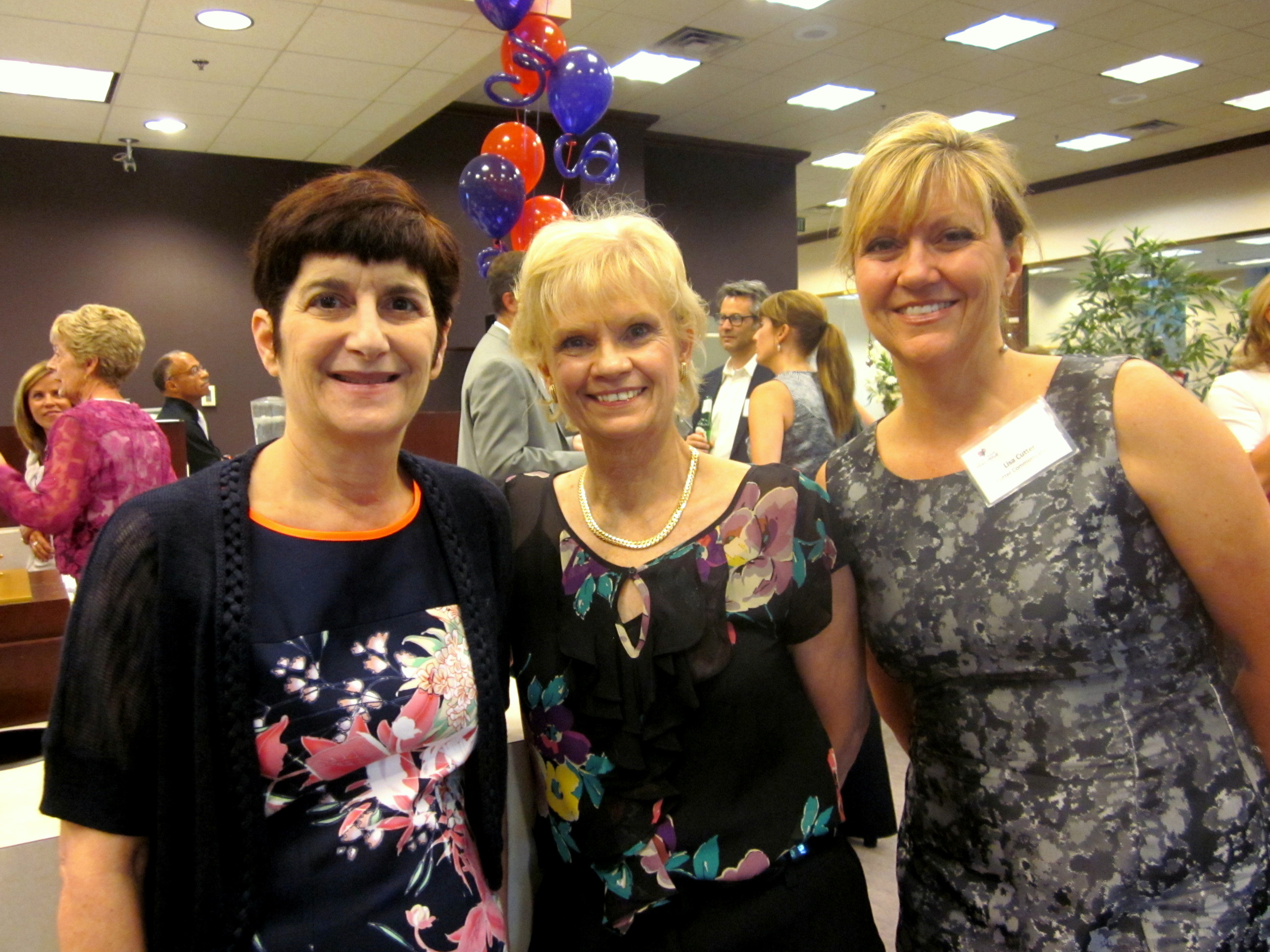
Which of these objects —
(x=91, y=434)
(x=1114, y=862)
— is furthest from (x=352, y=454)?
(x=91, y=434)

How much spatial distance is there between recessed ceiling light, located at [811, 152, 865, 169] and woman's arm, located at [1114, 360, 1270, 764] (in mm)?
9818

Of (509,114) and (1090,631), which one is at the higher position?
(509,114)

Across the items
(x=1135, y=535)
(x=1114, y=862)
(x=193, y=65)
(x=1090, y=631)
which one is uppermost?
(x=193, y=65)

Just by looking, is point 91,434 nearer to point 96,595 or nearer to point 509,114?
point 96,595

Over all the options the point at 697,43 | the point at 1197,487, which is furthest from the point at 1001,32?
the point at 1197,487

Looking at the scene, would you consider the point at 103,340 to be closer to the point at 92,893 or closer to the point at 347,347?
the point at 347,347

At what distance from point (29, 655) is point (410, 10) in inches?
161

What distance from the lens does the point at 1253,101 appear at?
934cm

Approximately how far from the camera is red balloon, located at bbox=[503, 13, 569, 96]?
4273 mm

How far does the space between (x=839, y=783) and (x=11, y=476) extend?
95.8 inches

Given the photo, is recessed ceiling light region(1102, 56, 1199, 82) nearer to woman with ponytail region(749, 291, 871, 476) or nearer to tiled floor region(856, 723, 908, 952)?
woman with ponytail region(749, 291, 871, 476)

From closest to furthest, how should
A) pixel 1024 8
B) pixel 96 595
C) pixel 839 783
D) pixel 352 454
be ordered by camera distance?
pixel 96 595 < pixel 352 454 < pixel 839 783 < pixel 1024 8

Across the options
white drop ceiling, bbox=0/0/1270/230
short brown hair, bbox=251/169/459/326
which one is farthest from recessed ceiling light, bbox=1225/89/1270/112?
short brown hair, bbox=251/169/459/326

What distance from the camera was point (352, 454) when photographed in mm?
1234
